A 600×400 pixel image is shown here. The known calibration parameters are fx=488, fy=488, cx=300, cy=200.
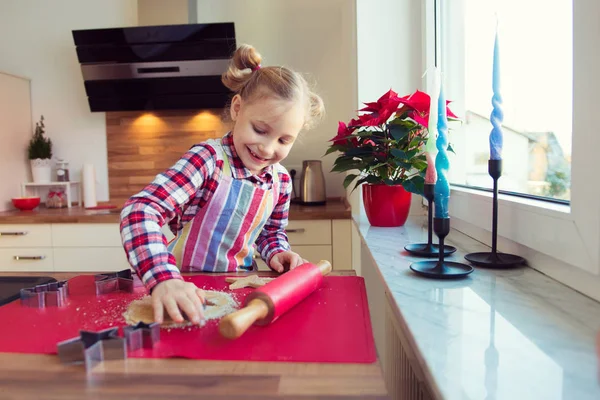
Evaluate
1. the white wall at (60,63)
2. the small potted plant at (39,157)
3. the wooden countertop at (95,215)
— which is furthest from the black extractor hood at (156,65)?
the wooden countertop at (95,215)

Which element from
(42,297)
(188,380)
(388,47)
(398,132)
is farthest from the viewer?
(388,47)

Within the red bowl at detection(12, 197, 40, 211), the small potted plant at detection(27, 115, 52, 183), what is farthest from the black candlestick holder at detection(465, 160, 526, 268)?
the small potted plant at detection(27, 115, 52, 183)

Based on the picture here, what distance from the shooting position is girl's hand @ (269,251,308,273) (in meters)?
1.08

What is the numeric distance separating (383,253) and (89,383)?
0.67m

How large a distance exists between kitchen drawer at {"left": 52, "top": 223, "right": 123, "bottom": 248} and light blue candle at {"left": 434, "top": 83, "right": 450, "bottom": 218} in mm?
1943

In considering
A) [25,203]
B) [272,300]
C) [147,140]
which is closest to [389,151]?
[272,300]

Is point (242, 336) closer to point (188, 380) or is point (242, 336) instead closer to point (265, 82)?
point (188, 380)

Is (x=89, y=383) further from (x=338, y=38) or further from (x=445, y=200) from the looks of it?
(x=338, y=38)

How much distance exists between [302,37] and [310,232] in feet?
3.86

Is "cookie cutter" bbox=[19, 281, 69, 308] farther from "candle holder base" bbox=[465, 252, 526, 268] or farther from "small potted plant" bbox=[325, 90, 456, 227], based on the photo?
"small potted plant" bbox=[325, 90, 456, 227]

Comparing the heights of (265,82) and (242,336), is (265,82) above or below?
above

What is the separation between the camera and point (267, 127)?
1.06 meters

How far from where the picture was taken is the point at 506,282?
750mm

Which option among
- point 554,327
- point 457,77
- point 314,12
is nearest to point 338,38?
point 314,12
